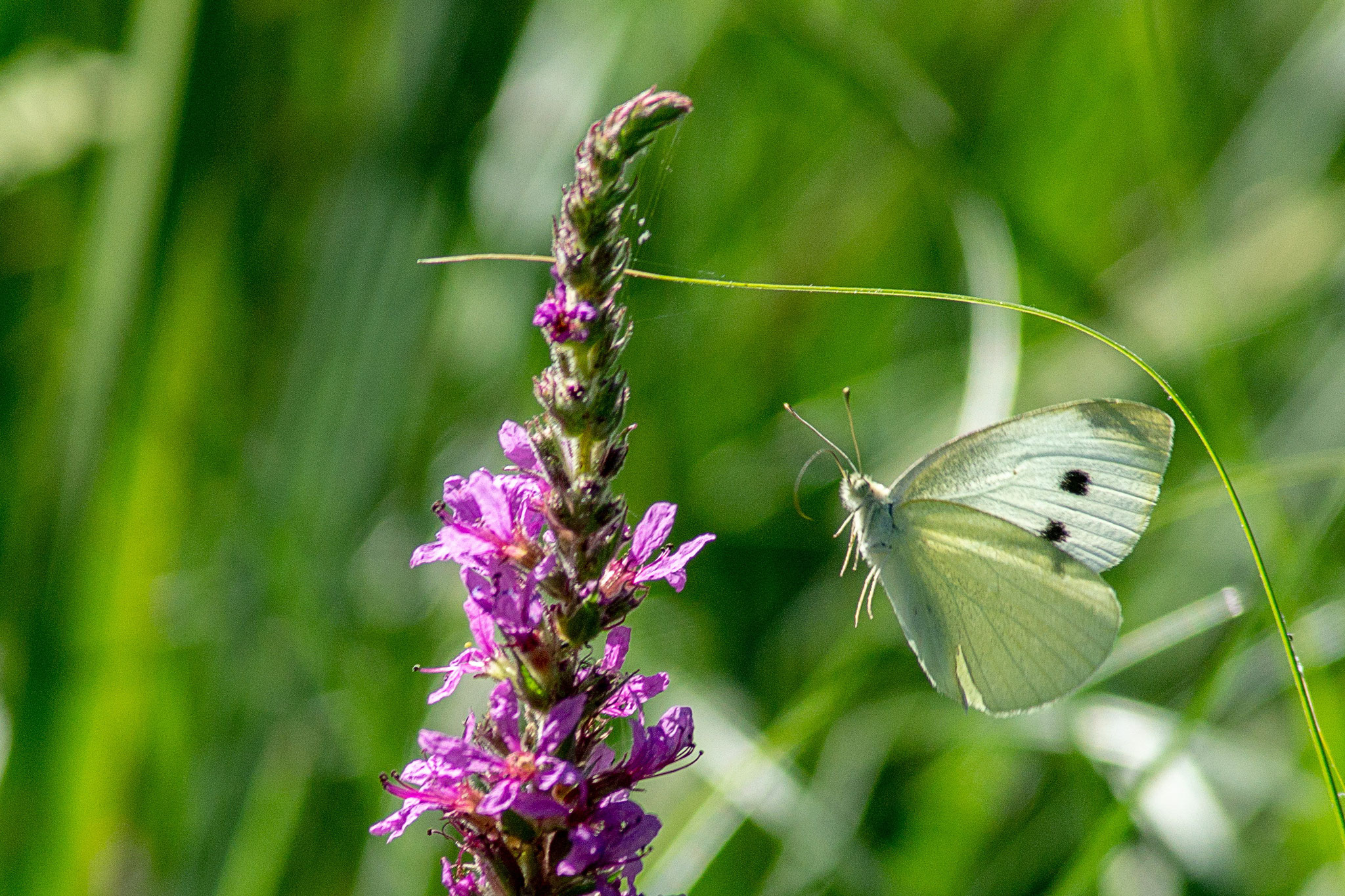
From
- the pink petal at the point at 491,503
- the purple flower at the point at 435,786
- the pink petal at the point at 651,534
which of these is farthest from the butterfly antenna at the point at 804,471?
the purple flower at the point at 435,786

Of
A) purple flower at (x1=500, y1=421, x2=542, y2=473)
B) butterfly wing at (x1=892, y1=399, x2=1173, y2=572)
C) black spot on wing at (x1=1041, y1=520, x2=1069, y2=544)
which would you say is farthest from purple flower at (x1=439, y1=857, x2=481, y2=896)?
black spot on wing at (x1=1041, y1=520, x2=1069, y2=544)

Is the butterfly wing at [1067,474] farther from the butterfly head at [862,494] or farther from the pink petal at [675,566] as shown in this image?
the pink petal at [675,566]

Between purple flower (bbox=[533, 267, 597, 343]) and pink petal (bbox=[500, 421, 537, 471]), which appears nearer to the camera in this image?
purple flower (bbox=[533, 267, 597, 343])

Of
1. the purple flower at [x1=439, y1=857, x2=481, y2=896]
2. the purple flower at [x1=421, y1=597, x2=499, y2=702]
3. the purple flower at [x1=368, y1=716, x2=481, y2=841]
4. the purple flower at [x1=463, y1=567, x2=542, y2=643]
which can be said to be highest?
the purple flower at [x1=463, y1=567, x2=542, y2=643]

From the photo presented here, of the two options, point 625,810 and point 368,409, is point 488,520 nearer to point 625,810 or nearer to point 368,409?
point 625,810

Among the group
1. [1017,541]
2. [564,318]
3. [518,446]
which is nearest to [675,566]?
[518,446]

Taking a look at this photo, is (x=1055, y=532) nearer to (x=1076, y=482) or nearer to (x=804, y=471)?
(x=1076, y=482)

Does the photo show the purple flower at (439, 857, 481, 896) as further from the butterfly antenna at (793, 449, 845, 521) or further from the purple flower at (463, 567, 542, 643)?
the butterfly antenna at (793, 449, 845, 521)
